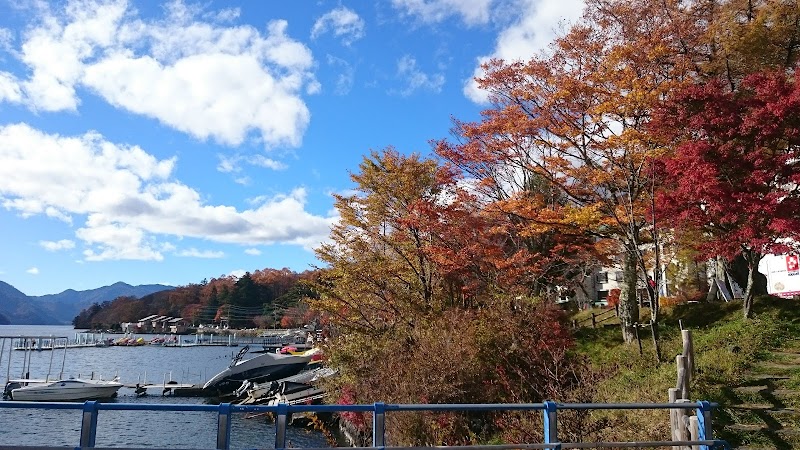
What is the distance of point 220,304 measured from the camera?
471 feet

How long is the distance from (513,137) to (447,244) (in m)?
4.62

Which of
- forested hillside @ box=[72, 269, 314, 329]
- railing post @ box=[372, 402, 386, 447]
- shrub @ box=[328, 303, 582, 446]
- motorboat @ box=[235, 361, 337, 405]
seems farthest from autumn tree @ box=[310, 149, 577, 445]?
forested hillside @ box=[72, 269, 314, 329]

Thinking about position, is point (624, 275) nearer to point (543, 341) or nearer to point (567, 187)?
point (567, 187)

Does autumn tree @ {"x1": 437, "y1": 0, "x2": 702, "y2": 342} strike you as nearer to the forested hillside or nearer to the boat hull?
the boat hull

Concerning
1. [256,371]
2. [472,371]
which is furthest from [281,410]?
[256,371]

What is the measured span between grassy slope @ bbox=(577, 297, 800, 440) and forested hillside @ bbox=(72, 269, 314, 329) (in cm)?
8159

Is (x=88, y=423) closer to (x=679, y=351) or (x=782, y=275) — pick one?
(x=679, y=351)

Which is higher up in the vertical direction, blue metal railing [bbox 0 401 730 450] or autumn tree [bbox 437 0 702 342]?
autumn tree [bbox 437 0 702 342]


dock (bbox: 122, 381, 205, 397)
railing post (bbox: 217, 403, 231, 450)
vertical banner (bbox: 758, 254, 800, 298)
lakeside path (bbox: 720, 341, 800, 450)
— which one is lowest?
dock (bbox: 122, 381, 205, 397)

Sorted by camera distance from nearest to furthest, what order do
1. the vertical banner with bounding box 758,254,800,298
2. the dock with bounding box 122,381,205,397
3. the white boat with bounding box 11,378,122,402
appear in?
the vertical banner with bounding box 758,254,800,298
the white boat with bounding box 11,378,122,402
the dock with bounding box 122,381,205,397

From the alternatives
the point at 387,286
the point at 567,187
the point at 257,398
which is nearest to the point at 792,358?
the point at 567,187

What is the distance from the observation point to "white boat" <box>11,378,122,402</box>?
3778 centimetres

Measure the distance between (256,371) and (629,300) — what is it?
32.8 m

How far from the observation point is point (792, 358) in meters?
13.0
